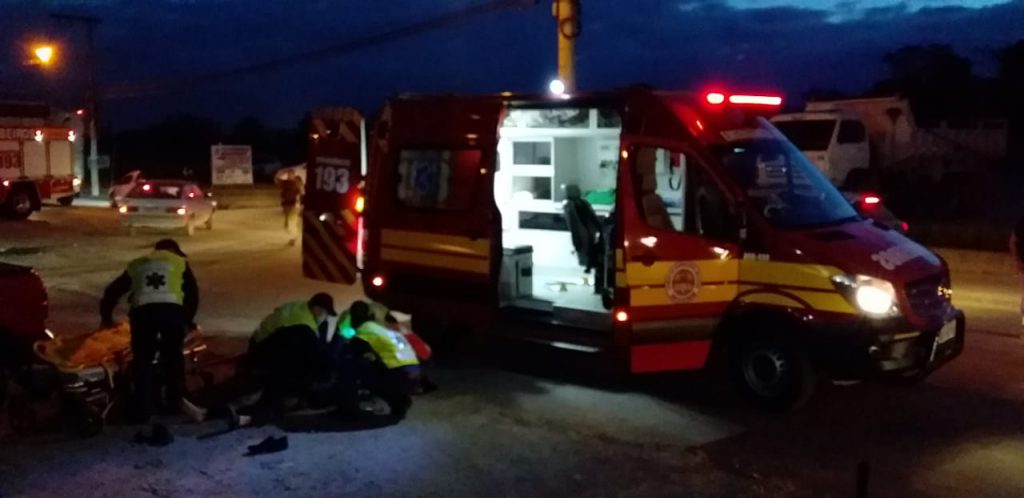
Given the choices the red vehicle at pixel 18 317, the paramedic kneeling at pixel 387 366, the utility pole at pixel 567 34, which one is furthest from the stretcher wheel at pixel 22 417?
the utility pole at pixel 567 34

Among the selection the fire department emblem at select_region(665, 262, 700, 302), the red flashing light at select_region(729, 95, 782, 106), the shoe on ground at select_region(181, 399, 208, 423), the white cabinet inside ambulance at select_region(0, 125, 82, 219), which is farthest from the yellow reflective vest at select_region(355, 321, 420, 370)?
the white cabinet inside ambulance at select_region(0, 125, 82, 219)

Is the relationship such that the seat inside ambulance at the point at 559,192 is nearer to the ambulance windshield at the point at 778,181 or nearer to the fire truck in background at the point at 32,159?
the ambulance windshield at the point at 778,181

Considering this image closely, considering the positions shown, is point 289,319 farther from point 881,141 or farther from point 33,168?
point 33,168

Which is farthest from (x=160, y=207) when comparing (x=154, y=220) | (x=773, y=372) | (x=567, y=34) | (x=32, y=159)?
(x=773, y=372)

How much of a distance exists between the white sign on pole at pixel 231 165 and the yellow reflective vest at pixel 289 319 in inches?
1362

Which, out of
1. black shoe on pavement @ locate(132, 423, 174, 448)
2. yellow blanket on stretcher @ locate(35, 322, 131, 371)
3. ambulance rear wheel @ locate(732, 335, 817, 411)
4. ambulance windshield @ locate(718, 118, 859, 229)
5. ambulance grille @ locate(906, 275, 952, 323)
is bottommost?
black shoe on pavement @ locate(132, 423, 174, 448)

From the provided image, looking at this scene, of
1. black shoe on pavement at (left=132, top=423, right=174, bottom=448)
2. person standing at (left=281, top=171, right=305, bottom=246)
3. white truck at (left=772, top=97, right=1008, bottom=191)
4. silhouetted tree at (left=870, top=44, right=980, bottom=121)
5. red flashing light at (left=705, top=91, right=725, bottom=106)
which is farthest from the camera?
silhouetted tree at (left=870, top=44, right=980, bottom=121)

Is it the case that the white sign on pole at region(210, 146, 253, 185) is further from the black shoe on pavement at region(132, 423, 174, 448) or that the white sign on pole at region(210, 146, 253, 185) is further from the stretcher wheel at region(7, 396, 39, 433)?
the black shoe on pavement at region(132, 423, 174, 448)

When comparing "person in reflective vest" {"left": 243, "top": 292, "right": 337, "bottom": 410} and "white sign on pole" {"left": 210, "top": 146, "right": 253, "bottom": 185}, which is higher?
"white sign on pole" {"left": 210, "top": 146, "right": 253, "bottom": 185}

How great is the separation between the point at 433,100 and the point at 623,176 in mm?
2411

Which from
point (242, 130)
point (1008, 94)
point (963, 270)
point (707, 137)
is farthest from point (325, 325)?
point (242, 130)

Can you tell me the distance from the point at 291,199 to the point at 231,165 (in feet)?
68.9

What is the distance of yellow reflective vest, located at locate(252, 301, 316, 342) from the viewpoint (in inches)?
354

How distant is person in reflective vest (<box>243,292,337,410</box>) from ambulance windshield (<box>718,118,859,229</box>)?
3.47 meters
